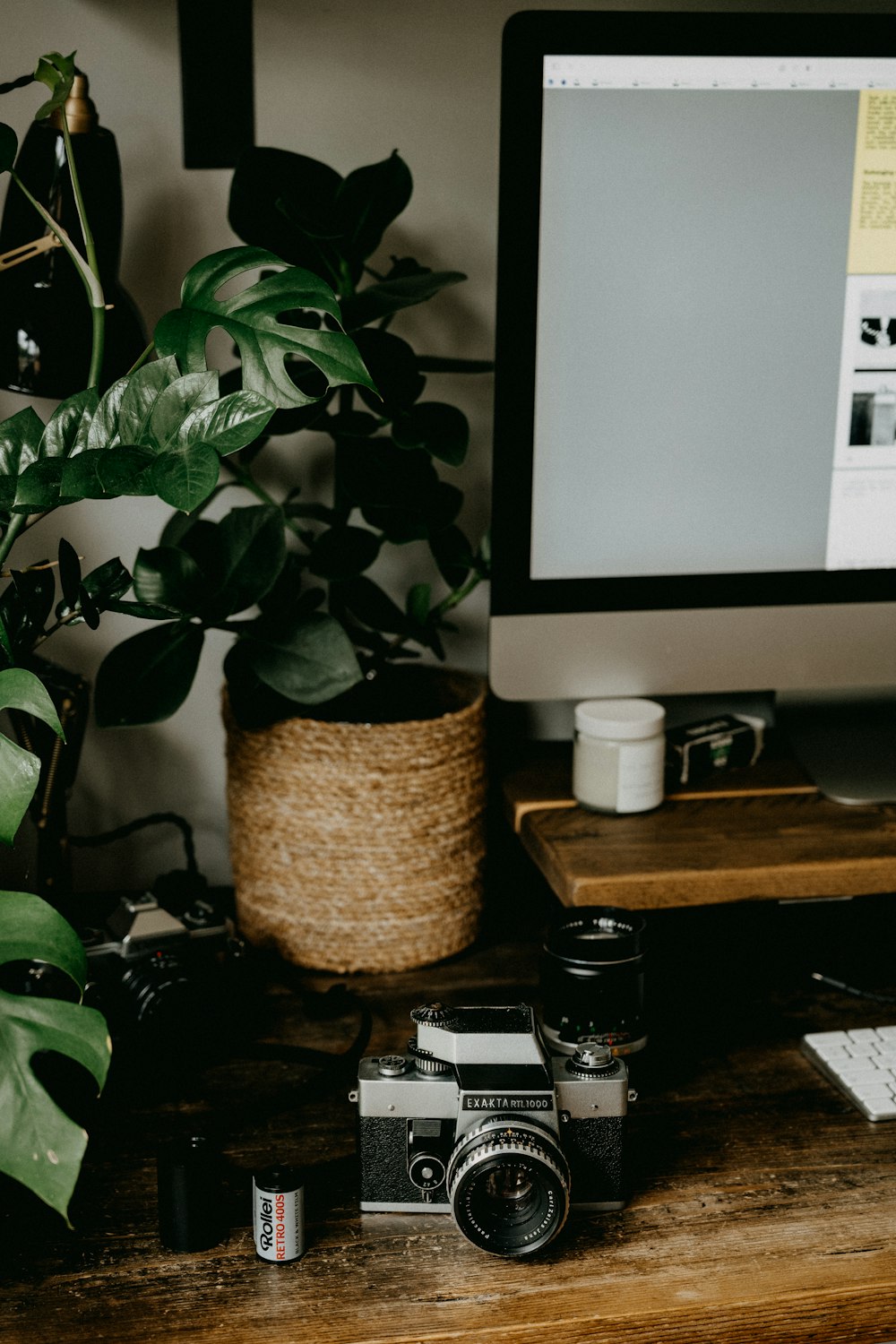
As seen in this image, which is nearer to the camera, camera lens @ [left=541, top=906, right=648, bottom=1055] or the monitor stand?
camera lens @ [left=541, top=906, right=648, bottom=1055]

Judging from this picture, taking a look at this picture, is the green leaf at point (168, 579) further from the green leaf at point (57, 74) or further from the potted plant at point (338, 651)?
the green leaf at point (57, 74)

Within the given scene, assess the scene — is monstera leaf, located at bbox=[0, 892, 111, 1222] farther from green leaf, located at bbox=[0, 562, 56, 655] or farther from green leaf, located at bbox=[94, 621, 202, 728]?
green leaf, located at bbox=[94, 621, 202, 728]

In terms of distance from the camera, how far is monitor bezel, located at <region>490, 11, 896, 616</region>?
78 centimetres

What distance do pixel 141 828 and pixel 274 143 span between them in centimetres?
57

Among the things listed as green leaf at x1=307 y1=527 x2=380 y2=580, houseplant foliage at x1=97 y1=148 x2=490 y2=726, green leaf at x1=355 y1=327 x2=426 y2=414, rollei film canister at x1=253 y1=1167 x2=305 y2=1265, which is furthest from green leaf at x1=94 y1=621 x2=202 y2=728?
rollei film canister at x1=253 y1=1167 x2=305 y2=1265

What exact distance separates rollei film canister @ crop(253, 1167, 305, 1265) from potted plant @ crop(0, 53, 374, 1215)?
0.15m

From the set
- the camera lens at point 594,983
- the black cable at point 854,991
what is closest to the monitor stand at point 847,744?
the black cable at point 854,991

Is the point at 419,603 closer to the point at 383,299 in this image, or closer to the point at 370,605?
the point at 370,605

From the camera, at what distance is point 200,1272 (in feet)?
2.08

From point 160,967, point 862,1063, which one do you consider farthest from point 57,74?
point 862,1063

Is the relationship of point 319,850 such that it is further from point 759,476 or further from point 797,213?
point 797,213

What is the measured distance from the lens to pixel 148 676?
0.86 metres

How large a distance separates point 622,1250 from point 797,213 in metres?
0.65

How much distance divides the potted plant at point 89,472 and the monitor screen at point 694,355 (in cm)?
22
